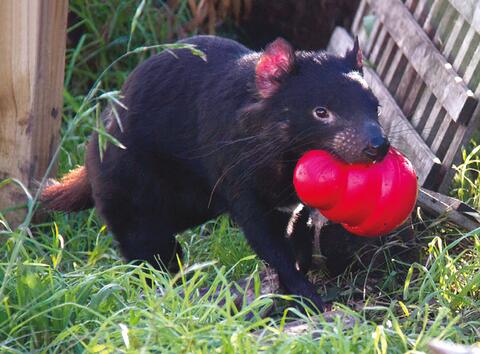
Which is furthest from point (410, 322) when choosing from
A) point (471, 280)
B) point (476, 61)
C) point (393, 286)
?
point (476, 61)

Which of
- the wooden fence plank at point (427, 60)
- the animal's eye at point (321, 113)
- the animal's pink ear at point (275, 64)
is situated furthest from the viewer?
the wooden fence plank at point (427, 60)

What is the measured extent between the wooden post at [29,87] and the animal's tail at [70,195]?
0.68ft

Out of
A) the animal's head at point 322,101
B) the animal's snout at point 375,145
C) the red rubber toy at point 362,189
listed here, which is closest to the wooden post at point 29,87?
the animal's head at point 322,101

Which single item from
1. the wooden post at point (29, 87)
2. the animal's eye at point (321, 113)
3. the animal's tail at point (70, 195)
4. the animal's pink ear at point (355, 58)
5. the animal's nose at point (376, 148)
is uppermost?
the animal's pink ear at point (355, 58)

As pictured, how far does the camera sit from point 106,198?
4.08 metres

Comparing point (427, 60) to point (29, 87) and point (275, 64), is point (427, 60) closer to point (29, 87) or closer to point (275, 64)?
point (275, 64)

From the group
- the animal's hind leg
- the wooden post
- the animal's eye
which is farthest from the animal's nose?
the wooden post

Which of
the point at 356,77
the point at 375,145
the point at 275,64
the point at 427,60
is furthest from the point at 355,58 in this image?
the point at 427,60

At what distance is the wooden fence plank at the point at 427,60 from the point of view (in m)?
4.36

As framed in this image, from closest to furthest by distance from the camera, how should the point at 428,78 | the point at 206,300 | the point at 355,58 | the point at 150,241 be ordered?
the point at 206,300, the point at 355,58, the point at 150,241, the point at 428,78

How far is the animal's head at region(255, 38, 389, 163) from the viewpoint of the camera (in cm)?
331

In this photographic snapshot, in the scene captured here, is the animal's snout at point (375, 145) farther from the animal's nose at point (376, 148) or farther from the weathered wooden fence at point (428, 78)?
the weathered wooden fence at point (428, 78)

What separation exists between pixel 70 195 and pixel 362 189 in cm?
151

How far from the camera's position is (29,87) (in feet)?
14.3
